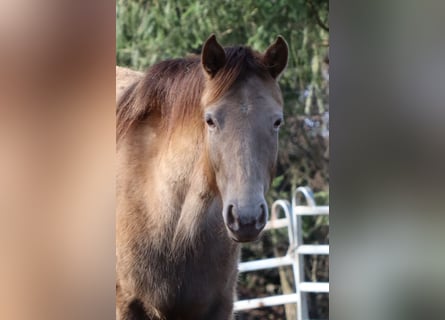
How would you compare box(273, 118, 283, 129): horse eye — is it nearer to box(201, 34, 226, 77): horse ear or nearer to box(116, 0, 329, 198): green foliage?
box(116, 0, 329, 198): green foliage

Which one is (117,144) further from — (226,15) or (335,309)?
(335,309)

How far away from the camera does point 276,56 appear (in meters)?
3.00

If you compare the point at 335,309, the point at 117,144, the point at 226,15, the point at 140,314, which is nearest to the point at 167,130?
the point at 117,144

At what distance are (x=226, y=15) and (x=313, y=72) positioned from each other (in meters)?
→ 0.44

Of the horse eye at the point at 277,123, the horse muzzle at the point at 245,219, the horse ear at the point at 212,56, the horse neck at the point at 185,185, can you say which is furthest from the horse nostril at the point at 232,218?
the horse ear at the point at 212,56

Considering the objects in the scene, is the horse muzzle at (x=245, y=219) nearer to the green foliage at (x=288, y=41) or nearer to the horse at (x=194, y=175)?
the horse at (x=194, y=175)

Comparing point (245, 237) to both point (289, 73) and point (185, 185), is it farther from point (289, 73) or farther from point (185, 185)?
point (289, 73)

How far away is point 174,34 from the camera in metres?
3.19

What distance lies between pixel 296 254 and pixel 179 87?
2.82 ft

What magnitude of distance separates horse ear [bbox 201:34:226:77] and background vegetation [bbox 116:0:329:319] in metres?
0.13

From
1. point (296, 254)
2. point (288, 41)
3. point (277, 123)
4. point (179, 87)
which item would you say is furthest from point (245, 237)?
point (288, 41)

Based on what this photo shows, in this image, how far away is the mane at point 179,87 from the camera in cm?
297

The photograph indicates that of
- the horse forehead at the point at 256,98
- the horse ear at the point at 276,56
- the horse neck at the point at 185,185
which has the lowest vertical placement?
the horse neck at the point at 185,185

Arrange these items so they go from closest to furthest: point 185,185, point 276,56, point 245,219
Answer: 1. point 245,219
2. point 276,56
3. point 185,185
